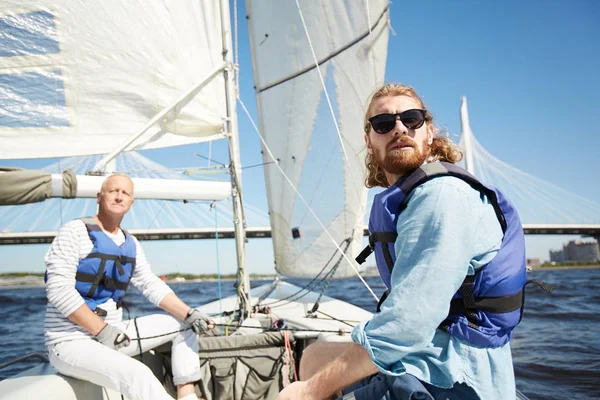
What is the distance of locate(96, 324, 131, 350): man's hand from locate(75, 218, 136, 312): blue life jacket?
20 centimetres

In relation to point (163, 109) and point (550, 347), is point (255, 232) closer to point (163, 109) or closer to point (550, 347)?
point (550, 347)

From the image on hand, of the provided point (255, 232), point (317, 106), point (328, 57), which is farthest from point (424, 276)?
point (255, 232)

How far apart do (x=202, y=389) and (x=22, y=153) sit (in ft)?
6.95

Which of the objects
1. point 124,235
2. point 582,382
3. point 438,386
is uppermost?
point 124,235

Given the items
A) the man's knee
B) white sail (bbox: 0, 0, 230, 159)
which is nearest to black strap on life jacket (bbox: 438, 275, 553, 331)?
the man's knee

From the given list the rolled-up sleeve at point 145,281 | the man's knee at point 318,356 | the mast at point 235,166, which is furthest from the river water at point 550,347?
the man's knee at point 318,356

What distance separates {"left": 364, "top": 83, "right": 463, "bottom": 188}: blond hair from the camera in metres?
1.06

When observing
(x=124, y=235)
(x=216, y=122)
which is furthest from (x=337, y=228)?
(x=124, y=235)

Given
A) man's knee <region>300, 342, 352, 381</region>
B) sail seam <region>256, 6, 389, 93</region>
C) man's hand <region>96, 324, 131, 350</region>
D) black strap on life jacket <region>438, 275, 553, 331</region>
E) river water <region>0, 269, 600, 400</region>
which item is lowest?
river water <region>0, 269, 600, 400</region>

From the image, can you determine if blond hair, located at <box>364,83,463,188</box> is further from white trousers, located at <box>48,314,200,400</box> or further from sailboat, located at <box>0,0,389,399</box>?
sailboat, located at <box>0,0,389,399</box>

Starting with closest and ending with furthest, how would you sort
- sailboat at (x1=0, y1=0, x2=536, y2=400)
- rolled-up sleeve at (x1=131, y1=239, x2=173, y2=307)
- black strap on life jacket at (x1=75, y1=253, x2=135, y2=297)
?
black strap on life jacket at (x1=75, y1=253, x2=135, y2=297)
rolled-up sleeve at (x1=131, y1=239, x2=173, y2=307)
sailboat at (x1=0, y1=0, x2=536, y2=400)

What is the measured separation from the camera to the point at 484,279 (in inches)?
33.3

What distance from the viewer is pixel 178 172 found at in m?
3.33

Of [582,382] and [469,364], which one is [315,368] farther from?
[582,382]
